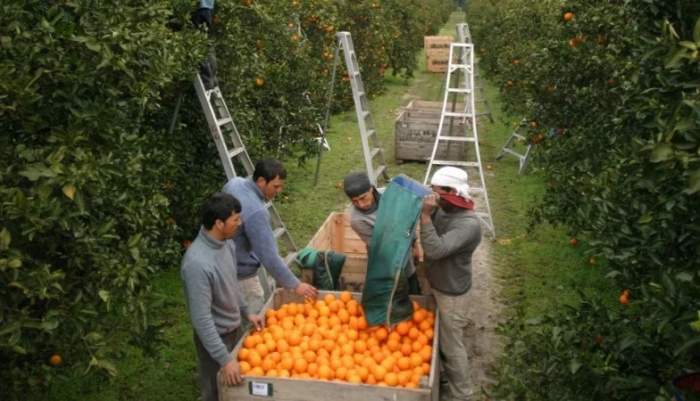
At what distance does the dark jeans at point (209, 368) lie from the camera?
4785 millimetres

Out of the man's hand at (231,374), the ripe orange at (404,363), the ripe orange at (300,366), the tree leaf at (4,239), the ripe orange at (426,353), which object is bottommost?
the ripe orange at (426,353)

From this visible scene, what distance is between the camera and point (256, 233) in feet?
17.1

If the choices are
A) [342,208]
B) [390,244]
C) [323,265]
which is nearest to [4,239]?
[390,244]

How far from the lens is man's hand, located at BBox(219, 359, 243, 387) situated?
438 cm

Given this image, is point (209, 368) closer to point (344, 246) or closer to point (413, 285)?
point (413, 285)

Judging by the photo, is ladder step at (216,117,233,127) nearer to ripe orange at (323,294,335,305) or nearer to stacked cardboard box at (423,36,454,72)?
ripe orange at (323,294,335,305)

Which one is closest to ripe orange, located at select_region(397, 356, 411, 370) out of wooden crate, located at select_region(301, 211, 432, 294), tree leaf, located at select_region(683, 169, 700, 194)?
wooden crate, located at select_region(301, 211, 432, 294)

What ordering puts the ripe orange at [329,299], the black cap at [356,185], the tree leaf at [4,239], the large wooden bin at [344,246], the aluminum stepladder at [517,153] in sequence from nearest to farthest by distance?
the tree leaf at [4,239]
the ripe orange at [329,299]
the black cap at [356,185]
the large wooden bin at [344,246]
the aluminum stepladder at [517,153]

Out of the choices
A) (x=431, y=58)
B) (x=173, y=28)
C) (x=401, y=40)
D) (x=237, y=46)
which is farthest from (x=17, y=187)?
(x=431, y=58)

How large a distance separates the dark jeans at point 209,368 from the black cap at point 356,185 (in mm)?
1358

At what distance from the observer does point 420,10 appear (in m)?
31.6

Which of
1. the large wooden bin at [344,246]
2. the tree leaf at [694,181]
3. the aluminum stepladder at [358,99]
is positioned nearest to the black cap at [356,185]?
the large wooden bin at [344,246]

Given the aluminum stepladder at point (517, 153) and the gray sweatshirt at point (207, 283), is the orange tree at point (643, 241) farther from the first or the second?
the aluminum stepladder at point (517, 153)

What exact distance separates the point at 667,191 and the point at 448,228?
2424mm
